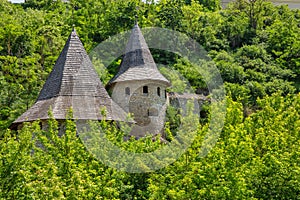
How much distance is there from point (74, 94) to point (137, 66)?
8717mm

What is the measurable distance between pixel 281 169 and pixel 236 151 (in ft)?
4.52

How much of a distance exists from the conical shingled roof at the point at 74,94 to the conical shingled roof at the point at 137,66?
5.28 m

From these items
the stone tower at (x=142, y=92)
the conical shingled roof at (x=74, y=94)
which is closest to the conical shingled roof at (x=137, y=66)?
the stone tower at (x=142, y=92)

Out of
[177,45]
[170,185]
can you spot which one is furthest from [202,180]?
[177,45]

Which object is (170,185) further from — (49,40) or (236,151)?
(49,40)

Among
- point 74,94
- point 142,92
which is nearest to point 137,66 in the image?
point 142,92

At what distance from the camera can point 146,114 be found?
33.4 meters

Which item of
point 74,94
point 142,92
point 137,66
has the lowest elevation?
point 142,92

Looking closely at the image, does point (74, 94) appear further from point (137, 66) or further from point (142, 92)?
point (137, 66)

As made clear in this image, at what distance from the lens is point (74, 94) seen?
26.5 meters

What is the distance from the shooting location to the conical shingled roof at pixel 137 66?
33969 mm

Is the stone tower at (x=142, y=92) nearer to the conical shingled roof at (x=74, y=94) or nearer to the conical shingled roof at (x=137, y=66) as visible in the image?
the conical shingled roof at (x=137, y=66)

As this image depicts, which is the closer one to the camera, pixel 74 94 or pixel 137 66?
pixel 74 94

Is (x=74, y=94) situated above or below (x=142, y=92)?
above
